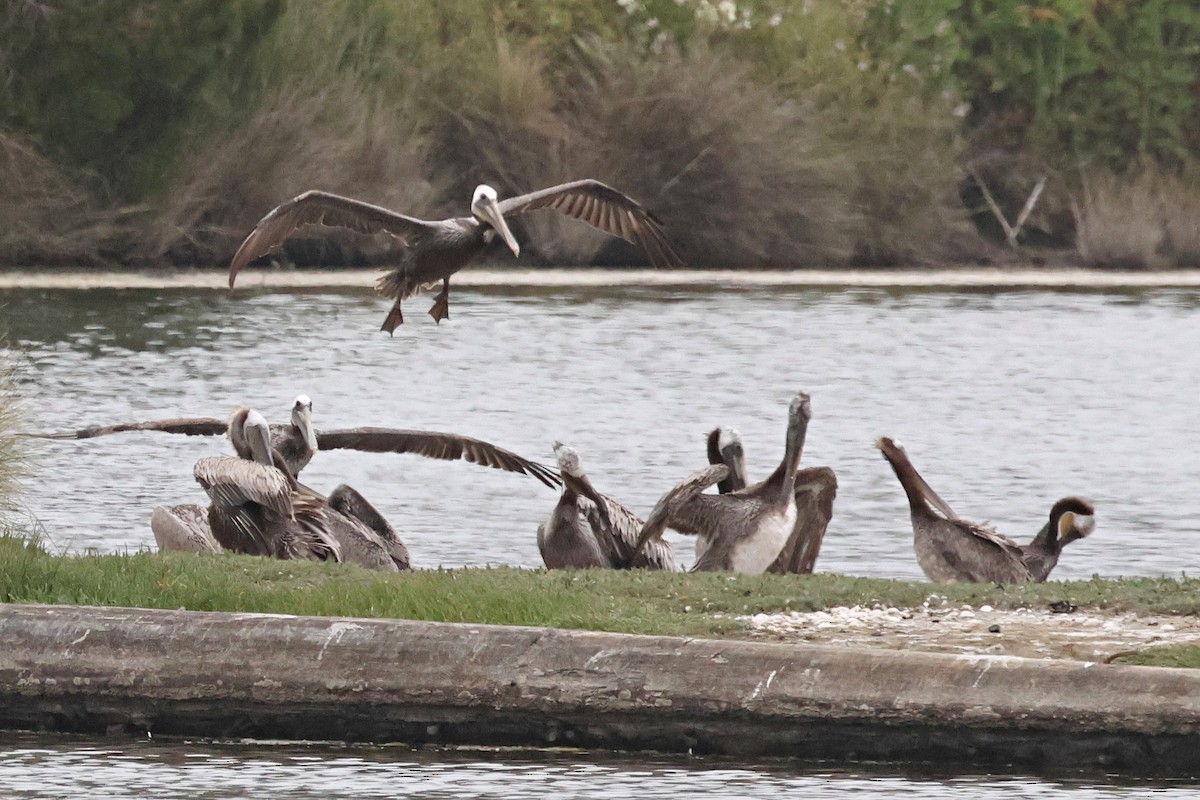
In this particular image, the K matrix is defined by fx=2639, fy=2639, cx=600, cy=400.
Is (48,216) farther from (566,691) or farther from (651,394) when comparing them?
(566,691)

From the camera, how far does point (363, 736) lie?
759 cm

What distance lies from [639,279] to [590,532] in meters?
25.9

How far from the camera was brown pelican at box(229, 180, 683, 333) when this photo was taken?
13.6 metres

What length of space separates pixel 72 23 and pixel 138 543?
21075 millimetres

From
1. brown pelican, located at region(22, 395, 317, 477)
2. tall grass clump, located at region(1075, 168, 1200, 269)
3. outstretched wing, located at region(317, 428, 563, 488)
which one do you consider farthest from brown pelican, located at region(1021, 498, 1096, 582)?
tall grass clump, located at region(1075, 168, 1200, 269)

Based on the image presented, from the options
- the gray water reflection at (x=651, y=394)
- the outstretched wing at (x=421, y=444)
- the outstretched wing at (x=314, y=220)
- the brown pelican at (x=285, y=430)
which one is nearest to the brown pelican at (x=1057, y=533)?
the gray water reflection at (x=651, y=394)

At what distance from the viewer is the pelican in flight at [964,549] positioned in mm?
10000

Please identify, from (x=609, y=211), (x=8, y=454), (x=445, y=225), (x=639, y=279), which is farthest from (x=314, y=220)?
(x=639, y=279)

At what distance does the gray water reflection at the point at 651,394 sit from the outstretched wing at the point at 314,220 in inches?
63.1

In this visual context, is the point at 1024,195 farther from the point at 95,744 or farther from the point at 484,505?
the point at 95,744

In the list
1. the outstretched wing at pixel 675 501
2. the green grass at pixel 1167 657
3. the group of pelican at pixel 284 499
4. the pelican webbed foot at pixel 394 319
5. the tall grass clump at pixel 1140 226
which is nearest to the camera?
the green grass at pixel 1167 657

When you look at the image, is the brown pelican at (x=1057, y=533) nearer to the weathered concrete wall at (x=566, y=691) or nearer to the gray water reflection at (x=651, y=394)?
the gray water reflection at (x=651, y=394)

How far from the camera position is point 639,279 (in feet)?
119

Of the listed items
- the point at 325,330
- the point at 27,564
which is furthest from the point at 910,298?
the point at 27,564
